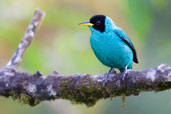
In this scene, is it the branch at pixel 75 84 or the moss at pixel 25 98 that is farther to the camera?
the moss at pixel 25 98

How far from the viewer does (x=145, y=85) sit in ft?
11.5

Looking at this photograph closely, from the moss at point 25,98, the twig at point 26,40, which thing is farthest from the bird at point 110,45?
the moss at point 25,98

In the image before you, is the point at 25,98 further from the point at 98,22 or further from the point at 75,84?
the point at 98,22

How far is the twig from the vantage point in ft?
15.5

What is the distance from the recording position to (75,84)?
13.1 ft

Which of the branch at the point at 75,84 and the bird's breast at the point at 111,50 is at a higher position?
the bird's breast at the point at 111,50

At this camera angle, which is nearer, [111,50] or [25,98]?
[25,98]

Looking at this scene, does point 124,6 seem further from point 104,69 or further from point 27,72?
point 104,69

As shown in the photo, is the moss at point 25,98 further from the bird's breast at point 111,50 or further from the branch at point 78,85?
the bird's breast at point 111,50

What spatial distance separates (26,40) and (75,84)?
120 cm

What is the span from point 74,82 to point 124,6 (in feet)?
3.41

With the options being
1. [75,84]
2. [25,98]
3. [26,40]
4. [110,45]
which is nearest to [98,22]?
[110,45]

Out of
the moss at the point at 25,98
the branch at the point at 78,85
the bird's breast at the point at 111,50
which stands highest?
the bird's breast at the point at 111,50

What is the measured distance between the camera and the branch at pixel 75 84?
3.45m
